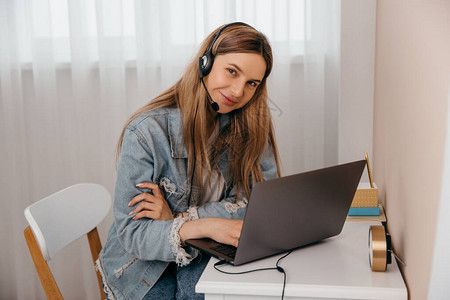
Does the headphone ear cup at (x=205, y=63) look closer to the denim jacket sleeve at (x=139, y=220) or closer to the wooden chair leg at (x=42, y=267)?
the denim jacket sleeve at (x=139, y=220)

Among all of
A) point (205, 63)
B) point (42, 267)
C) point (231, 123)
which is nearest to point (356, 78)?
point (231, 123)

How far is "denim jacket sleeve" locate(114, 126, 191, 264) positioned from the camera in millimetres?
1081

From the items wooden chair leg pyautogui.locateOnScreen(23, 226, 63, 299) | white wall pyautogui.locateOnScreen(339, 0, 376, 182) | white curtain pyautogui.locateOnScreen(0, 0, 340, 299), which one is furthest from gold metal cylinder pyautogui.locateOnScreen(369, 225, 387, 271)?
white curtain pyautogui.locateOnScreen(0, 0, 340, 299)

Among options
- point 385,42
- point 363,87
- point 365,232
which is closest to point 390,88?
point 385,42

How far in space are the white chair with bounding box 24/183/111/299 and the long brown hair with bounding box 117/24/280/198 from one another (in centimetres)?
29

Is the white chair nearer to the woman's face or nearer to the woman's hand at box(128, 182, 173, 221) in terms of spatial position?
the woman's hand at box(128, 182, 173, 221)

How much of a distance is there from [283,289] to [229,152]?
61 cm

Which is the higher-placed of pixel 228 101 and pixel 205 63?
pixel 205 63

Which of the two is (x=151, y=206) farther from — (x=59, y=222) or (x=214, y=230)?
(x=59, y=222)

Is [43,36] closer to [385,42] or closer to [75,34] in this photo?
[75,34]

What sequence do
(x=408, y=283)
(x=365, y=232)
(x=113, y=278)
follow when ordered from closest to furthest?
(x=408, y=283) < (x=365, y=232) < (x=113, y=278)

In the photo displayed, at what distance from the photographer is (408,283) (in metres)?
0.81

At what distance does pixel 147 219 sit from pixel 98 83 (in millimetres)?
1075

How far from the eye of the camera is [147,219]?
3.75 ft
